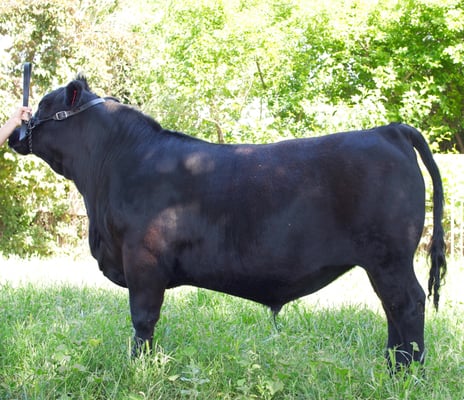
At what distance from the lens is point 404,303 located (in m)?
3.32

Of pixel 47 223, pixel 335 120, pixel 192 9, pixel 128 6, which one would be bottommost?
pixel 47 223

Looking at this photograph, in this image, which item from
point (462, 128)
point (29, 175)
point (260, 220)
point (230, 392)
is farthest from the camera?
point (462, 128)

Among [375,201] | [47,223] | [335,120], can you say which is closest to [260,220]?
[375,201]

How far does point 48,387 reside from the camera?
3.14 metres

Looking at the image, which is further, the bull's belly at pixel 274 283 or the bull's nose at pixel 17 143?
the bull's nose at pixel 17 143

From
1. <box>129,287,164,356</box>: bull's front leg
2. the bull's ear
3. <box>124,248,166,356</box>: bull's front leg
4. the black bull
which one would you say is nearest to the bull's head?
the bull's ear

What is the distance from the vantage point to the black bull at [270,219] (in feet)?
10.8

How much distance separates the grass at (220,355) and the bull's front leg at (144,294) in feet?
0.53

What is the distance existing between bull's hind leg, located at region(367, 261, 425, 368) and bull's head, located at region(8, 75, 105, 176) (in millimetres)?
2269

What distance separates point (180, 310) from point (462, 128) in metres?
12.7

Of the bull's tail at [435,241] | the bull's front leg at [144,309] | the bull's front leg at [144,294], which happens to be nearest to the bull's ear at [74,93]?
the bull's front leg at [144,294]

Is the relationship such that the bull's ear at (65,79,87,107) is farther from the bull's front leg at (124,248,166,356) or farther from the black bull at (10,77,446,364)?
the bull's front leg at (124,248,166,356)

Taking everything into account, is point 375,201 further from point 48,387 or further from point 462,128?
point 462,128

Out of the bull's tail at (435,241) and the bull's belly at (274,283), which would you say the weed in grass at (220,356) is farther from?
the bull's tail at (435,241)
